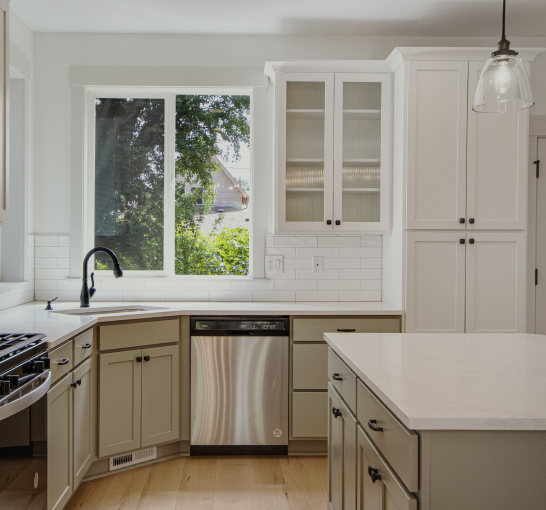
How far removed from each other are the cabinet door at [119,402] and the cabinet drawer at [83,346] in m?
0.16

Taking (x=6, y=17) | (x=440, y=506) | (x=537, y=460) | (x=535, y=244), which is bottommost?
(x=440, y=506)

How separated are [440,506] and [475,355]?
793 millimetres

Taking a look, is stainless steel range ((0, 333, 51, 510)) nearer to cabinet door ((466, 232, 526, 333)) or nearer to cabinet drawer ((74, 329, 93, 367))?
cabinet drawer ((74, 329, 93, 367))

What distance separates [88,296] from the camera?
340 cm

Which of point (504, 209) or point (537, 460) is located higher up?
point (504, 209)

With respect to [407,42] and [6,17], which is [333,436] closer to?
[6,17]

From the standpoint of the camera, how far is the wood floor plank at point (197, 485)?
8.86 feet

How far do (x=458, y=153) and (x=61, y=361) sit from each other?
256 centimetres

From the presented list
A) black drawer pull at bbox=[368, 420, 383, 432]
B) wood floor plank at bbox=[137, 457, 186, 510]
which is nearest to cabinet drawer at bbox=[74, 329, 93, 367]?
wood floor plank at bbox=[137, 457, 186, 510]

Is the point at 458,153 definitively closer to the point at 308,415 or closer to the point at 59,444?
the point at 308,415

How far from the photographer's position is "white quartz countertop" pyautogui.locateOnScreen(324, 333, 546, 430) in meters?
1.16

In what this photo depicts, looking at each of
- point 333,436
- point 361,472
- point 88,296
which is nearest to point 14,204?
point 88,296

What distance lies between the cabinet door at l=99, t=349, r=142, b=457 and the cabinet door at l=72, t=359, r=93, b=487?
0.28 feet

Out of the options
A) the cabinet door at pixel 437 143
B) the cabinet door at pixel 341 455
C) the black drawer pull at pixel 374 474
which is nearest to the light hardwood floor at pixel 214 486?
the cabinet door at pixel 341 455
